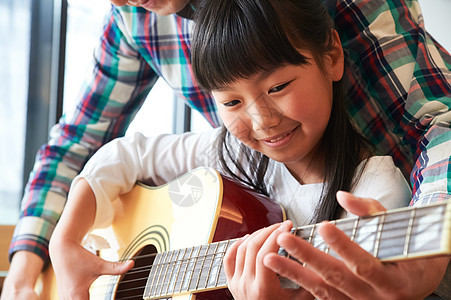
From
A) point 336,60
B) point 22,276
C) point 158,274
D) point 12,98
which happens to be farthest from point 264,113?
point 12,98

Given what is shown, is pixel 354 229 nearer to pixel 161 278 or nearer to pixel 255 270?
pixel 255 270

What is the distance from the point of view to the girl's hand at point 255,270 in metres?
0.54

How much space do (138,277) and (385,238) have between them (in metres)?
0.48

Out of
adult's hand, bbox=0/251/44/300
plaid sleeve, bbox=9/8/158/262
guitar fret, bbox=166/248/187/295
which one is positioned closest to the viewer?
guitar fret, bbox=166/248/187/295

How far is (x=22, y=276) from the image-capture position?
40.9 inches

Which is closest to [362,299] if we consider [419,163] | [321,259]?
[321,259]

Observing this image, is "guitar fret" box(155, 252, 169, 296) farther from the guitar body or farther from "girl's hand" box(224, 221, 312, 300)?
"girl's hand" box(224, 221, 312, 300)

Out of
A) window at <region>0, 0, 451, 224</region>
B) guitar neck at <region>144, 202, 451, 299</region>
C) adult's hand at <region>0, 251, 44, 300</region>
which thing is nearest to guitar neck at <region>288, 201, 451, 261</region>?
guitar neck at <region>144, 202, 451, 299</region>

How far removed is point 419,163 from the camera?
2.42 feet

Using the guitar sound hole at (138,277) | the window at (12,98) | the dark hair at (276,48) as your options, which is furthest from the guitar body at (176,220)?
the window at (12,98)

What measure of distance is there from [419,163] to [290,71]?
222 millimetres

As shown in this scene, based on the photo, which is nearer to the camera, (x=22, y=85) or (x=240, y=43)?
(x=240, y=43)

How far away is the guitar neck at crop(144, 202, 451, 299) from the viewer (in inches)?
15.1

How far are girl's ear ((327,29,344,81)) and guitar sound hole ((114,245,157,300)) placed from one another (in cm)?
39
